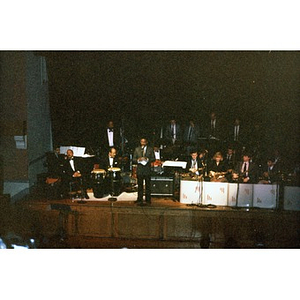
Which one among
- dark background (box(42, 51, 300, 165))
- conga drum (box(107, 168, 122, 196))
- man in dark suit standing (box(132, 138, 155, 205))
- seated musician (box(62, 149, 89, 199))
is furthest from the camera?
conga drum (box(107, 168, 122, 196))

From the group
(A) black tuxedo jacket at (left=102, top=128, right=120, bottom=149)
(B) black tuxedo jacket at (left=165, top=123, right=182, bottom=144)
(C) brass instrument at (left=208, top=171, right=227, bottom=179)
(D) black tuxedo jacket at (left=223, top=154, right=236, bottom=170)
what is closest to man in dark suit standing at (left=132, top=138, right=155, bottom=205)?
(A) black tuxedo jacket at (left=102, top=128, right=120, bottom=149)

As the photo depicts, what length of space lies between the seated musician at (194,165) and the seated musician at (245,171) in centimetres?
67

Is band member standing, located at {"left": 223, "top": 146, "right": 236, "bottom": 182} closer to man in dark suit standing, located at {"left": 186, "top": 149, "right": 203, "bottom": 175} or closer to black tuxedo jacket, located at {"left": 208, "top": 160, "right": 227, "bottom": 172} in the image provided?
black tuxedo jacket, located at {"left": 208, "top": 160, "right": 227, "bottom": 172}

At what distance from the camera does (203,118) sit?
284 inches

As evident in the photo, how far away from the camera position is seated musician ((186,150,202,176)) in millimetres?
7177

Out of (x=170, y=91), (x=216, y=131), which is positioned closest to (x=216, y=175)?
(x=216, y=131)

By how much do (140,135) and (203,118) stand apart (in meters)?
1.33

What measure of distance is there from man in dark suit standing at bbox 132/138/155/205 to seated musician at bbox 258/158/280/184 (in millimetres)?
1989

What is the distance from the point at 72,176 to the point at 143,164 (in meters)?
1.35

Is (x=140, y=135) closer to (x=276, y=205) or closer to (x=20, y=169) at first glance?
(x=20, y=169)

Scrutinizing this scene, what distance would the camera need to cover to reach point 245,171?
683 centimetres

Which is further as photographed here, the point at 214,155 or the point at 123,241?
the point at 214,155

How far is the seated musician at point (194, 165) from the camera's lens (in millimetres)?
7177

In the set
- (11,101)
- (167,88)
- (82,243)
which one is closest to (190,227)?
(82,243)
